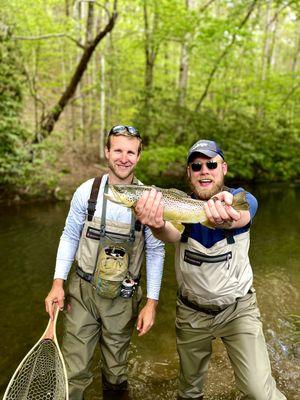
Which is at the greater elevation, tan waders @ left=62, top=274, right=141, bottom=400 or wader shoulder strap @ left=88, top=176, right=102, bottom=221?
wader shoulder strap @ left=88, top=176, right=102, bottom=221

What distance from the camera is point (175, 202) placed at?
8.89ft

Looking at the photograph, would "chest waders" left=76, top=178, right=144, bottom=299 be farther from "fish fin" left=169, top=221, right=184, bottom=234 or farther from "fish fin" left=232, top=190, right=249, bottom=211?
"fish fin" left=232, top=190, right=249, bottom=211

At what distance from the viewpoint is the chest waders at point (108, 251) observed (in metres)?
3.24

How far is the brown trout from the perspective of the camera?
8.68ft

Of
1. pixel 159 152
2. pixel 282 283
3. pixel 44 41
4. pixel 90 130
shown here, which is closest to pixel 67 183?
pixel 159 152

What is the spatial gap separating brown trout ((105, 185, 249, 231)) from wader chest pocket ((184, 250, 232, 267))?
1.61 feet

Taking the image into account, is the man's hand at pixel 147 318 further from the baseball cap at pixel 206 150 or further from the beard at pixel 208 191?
the baseball cap at pixel 206 150

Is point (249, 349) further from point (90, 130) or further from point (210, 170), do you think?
point (90, 130)

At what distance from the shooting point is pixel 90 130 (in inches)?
987

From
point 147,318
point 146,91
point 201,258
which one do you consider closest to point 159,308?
point 147,318

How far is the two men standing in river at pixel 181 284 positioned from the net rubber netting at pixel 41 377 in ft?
0.61

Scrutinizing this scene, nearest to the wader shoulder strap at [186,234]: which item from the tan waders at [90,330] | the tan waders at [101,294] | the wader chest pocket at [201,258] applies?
the wader chest pocket at [201,258]

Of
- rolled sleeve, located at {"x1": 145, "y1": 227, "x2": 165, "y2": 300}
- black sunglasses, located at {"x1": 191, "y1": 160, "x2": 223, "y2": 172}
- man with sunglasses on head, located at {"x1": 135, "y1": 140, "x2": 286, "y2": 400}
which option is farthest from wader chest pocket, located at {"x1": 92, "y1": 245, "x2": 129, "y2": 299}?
black sunglasses, located at {"x1": 191, "y1": 160, "x2": 223, "y2": 172}

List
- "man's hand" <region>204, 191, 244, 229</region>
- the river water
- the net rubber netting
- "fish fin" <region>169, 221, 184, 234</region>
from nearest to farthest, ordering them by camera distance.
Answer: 1. "man's hand" <region>204, 191, 244, 229</region>
2. "fish fin" <region>169, 221, 184, 234</region>
3. the net rubber netting
4. the river water
